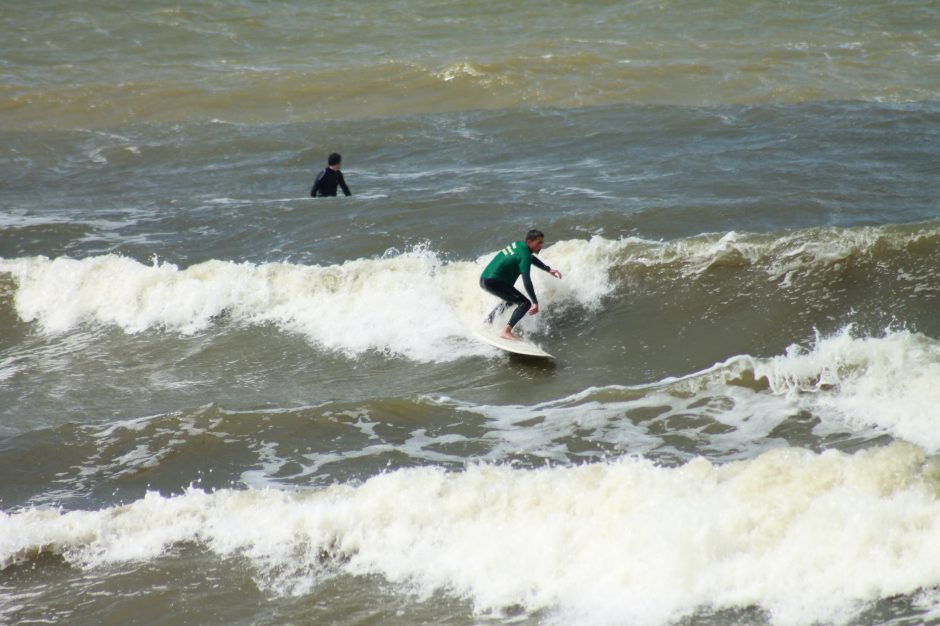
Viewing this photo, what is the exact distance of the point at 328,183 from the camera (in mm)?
16516

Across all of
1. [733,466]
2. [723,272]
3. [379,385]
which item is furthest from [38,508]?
[723,272]

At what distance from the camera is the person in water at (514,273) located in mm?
11055

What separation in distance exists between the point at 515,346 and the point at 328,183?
673 cm

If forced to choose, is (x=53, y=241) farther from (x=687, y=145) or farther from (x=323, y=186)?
(x=687, y=145)

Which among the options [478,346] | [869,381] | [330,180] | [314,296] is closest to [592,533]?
[869,381]

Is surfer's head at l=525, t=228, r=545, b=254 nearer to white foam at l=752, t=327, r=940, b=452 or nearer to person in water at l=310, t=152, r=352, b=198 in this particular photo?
white foam at l=752, t=327, r=940, b=452

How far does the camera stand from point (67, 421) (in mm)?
10109

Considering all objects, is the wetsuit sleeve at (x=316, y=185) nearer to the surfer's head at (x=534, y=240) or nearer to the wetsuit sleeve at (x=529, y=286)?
the surfer's head at (x=534, y=240)

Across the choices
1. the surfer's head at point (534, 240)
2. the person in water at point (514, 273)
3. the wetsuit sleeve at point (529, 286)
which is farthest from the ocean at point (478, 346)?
the surfer's head at point (534, 240)

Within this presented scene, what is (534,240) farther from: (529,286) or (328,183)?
(328,183)

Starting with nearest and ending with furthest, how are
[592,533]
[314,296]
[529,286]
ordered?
[592,533], [529,286], [314,296]

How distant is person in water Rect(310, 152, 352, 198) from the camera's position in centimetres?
1625

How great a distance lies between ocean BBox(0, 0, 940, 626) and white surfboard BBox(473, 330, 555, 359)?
0.17 m

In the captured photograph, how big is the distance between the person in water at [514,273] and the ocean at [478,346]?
59 centimetres
